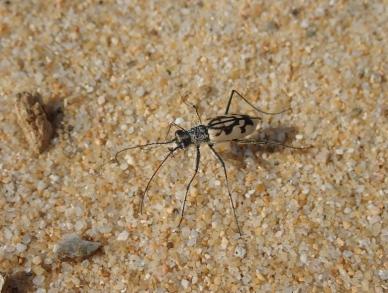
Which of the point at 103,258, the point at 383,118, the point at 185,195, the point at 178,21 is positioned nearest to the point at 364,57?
the point at 383,118

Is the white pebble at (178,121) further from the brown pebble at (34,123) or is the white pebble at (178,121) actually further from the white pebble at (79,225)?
the white pebble at (79,225)

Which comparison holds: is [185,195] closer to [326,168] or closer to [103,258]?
[103,258]

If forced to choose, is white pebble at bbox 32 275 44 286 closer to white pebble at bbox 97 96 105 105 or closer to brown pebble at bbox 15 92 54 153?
brown pebble at bbox 15 92 54 153

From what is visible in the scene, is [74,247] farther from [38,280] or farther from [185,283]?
[185,283]

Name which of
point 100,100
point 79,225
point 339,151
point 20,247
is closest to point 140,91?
point 100,100

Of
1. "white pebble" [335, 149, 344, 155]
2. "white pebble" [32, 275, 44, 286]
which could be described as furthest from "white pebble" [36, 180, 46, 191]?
"white pebble" [335, 149, 344, 155]

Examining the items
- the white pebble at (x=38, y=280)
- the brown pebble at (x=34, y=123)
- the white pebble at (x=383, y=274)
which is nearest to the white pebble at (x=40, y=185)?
the brown pebble at (x=34, y=123)
